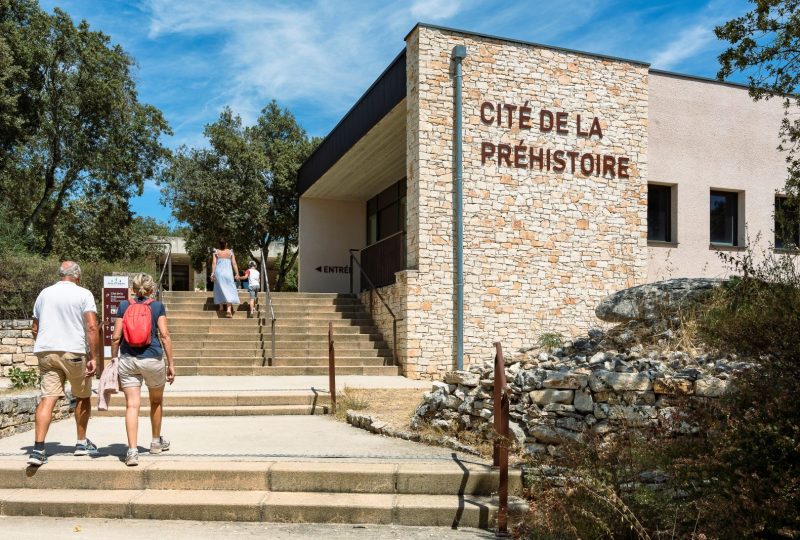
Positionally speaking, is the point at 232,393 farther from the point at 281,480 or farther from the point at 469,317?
the point at 469,317

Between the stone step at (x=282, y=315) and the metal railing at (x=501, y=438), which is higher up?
the stone step at (x=282, y=315)

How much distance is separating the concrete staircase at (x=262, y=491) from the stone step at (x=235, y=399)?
309 centimetres

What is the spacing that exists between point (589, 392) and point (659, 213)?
34.0 feet

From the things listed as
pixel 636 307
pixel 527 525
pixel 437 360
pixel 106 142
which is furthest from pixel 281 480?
pixel 106 142

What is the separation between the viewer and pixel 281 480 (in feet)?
17.9

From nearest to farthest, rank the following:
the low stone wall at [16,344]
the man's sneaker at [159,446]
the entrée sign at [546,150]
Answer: the man's sneaker at [159,446] < the low stone wall at [16,344] < the entrée sign at [546,150]

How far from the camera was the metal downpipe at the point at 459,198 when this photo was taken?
12430 mm

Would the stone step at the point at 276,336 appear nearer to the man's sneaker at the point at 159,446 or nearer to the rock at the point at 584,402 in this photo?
the man's sneaker at the point at 159,446

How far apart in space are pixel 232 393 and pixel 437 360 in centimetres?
443

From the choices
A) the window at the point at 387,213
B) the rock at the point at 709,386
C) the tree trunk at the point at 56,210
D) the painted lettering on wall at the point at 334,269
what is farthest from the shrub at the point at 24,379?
the tree trunk at the point at 56,210

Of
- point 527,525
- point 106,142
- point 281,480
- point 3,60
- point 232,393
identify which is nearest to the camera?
point 527,525

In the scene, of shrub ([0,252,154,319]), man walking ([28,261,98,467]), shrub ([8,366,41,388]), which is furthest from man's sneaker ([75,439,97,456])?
shrub ([0,252,154,319])

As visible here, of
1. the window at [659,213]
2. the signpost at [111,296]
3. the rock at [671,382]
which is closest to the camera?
the rock at [671,382]

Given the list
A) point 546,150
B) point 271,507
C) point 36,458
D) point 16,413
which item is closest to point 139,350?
point 36,458
